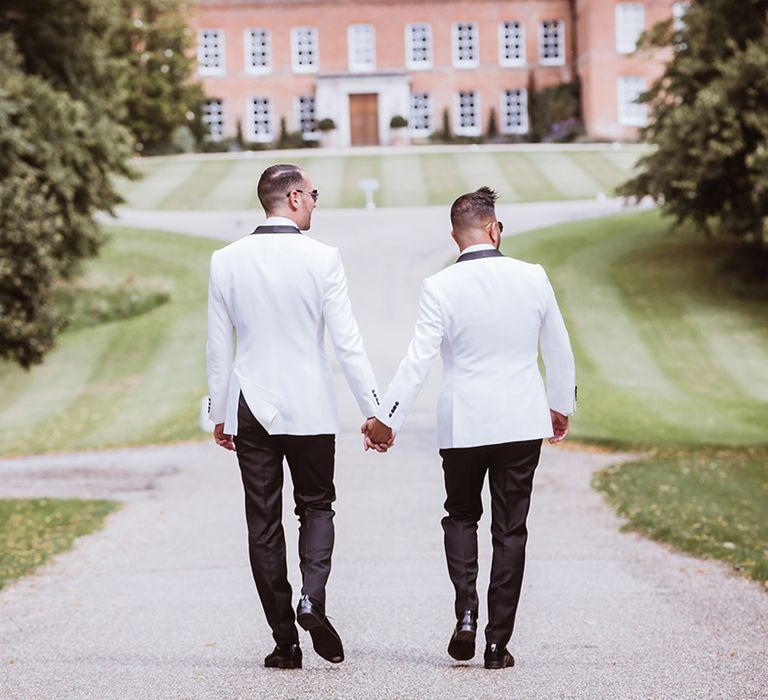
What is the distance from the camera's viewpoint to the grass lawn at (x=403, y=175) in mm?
40125

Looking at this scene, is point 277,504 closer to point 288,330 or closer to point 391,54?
point 288,330

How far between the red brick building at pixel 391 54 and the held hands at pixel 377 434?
53.5 m

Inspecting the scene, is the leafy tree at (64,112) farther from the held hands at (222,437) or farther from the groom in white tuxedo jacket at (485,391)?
the groom in white tuxedo jacket at (485,391)

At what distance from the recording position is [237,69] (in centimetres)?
5862

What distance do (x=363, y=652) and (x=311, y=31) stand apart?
55686mm

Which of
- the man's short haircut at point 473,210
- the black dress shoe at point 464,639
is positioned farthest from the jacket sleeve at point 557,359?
the black dress shoe at point 464,639

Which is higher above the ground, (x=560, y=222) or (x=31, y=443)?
(x=560, y=222)

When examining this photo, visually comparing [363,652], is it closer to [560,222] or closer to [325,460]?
[325,460]

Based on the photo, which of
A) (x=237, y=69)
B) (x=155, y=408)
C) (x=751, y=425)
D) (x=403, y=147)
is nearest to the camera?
(x=751, y=425)

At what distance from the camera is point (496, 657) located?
506 cm

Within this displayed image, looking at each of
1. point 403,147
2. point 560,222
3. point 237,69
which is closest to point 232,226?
point 560,222

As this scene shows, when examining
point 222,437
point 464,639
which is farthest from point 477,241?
point 464,639

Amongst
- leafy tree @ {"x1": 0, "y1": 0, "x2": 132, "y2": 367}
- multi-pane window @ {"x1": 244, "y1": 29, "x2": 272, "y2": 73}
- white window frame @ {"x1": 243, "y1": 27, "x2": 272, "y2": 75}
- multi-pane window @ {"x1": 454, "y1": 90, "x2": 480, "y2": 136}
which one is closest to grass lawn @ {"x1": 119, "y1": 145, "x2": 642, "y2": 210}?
multi-pane window @ {"x1": 454, "y1": 90, "x2": 480, "y2": 136}

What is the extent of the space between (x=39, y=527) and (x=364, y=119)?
48554 mm
